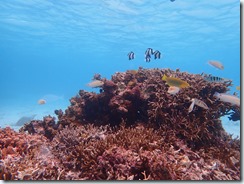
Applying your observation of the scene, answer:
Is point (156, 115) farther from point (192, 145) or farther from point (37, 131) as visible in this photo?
point (37, 131)

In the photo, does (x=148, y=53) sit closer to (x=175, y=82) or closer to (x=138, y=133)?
(x=175, y=82)

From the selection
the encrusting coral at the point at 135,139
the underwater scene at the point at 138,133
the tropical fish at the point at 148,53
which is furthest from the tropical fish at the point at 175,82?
the tropical fish at the point at 148,53

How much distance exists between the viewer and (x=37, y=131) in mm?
8297

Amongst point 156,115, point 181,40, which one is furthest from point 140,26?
point 156,115

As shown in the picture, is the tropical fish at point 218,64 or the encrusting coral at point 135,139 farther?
the tropical fish at point 218,64

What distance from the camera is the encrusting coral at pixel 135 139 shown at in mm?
4375

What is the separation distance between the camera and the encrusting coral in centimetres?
438

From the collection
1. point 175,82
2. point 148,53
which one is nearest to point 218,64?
point 148,53

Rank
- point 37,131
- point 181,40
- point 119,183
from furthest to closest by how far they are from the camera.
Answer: point 181,40 < point 37,131 < point 119,183

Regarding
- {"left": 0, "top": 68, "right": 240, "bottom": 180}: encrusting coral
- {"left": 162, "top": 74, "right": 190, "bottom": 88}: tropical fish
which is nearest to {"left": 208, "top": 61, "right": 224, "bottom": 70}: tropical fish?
{"left": 0, "top": 68, "right": 240, "bottom": 180}: encrusting coral

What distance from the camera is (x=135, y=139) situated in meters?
5.12

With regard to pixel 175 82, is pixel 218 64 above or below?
above

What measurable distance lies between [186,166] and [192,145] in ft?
5.25

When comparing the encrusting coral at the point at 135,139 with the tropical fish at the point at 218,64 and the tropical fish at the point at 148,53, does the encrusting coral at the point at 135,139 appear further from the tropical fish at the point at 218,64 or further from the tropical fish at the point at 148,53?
the tropical fish at the point at 218,64
